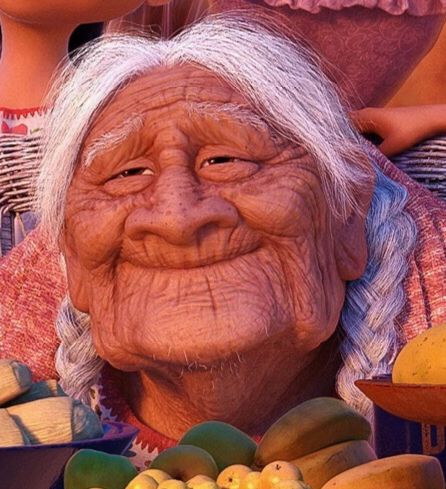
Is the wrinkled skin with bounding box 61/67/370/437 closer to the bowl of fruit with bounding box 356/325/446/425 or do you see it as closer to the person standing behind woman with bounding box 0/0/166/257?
the person standing behind woman with bounding box 0/0/166/257

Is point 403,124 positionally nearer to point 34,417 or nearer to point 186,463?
point 34,417

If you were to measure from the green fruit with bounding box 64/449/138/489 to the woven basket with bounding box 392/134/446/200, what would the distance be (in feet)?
3.48

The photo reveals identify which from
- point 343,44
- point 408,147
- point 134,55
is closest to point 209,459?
point 134,55

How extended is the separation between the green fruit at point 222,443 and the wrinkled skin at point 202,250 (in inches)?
13.7

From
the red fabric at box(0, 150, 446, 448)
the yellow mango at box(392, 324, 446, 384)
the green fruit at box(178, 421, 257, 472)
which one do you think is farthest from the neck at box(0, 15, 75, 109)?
the yellow mango at box(392, 324, 446, 384)

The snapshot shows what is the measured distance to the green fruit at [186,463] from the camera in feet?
4.59

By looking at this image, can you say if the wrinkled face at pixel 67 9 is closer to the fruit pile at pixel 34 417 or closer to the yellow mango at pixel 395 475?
the fruit pile at pixel 34 417

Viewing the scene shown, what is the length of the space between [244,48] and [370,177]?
0.27 m

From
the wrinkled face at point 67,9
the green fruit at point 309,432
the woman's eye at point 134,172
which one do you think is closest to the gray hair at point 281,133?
the woman's eye at point 134,172

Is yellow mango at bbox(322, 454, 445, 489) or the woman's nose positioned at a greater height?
the woman's nose

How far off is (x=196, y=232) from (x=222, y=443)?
0.46 m

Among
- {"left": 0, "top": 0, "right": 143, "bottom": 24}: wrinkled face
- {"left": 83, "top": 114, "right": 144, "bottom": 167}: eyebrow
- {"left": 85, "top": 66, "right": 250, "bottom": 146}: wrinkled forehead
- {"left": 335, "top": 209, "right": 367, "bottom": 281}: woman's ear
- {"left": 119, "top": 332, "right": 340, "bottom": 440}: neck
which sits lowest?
{"left": 119, "top": 332, "right": 340, "bottom": 440}: neck

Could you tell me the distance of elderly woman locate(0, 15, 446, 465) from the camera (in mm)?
1920

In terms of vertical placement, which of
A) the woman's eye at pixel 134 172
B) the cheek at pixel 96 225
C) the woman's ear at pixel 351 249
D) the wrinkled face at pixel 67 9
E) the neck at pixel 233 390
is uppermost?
the wrinkled face at pixel 67 9
